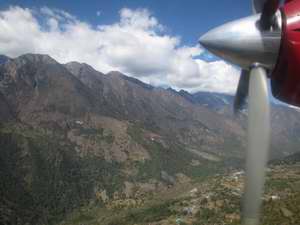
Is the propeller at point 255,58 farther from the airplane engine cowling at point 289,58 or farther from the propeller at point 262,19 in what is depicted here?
the airplane engine cowling at point 289,58

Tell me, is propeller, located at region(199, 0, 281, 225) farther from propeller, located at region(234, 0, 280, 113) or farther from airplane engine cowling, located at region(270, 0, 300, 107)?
airplane engine cowling, located at region(270, 0, 300, 107)

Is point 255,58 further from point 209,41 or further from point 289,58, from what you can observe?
point 209,41

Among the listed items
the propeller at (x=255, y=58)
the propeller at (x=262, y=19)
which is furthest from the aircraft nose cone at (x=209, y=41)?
the propeller at (x=262, y=19)

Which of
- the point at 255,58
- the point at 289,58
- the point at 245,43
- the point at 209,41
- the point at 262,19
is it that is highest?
the point at 262,19

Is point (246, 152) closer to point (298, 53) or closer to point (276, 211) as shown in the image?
point (298, 53)

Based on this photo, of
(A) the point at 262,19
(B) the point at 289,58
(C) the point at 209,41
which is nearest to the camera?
(B) the point at 289,58

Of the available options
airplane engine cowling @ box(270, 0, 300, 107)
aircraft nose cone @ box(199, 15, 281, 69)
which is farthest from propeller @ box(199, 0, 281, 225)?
airplane engine cowling @ box(270, 0, 300, 107)

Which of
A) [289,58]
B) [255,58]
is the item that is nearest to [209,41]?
[255,58]

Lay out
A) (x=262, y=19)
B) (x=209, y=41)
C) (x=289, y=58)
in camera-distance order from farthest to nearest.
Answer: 1. (x=209, y=41)
2. (x=262, y=19)
3. (x=289, y=58)
